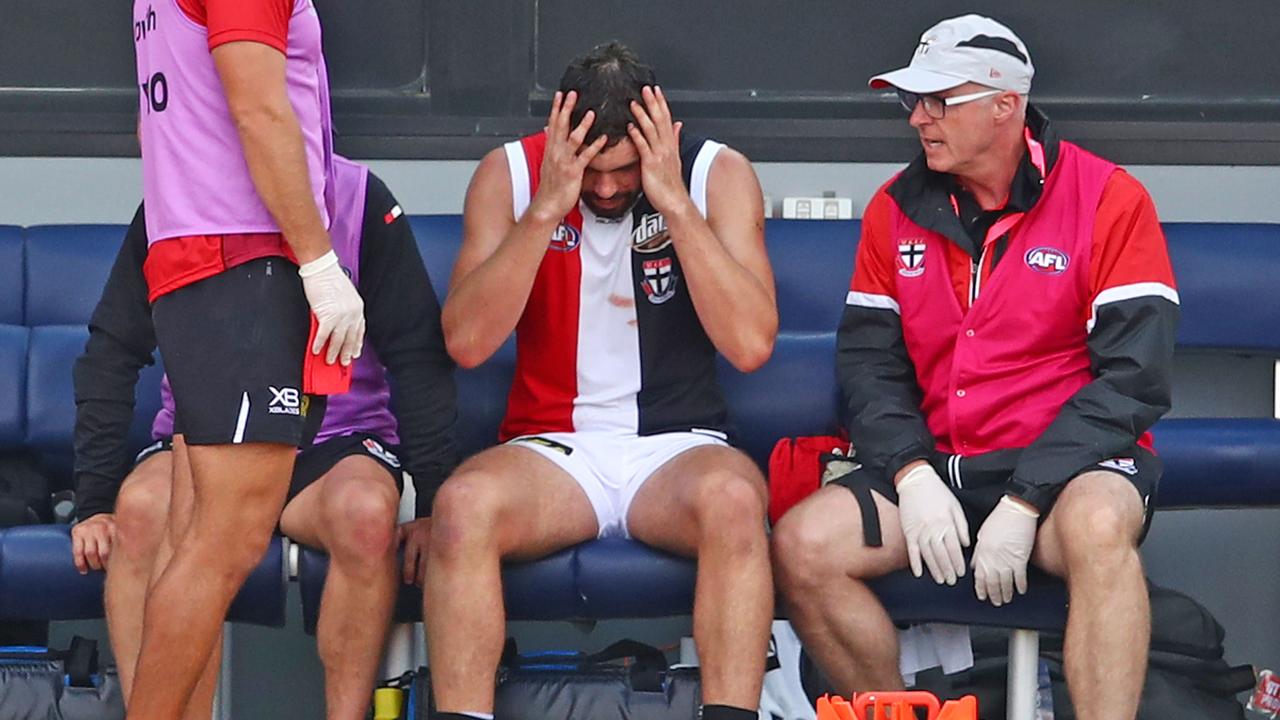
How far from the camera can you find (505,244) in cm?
350

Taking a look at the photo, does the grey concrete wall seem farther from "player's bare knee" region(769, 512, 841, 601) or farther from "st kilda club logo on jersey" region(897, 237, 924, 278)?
"player's bare knee" region(769, 512, 841, 601)

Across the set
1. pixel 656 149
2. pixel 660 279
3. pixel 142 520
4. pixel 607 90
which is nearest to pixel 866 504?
pixel 660 279

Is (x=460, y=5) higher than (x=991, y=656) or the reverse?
higher

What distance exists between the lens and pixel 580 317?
12.1 ft

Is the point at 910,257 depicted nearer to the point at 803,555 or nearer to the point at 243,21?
the point at 803,555

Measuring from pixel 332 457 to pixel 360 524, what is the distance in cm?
27

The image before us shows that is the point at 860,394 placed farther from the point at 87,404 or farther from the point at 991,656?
the point at 87,404

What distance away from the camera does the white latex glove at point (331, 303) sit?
114 inches

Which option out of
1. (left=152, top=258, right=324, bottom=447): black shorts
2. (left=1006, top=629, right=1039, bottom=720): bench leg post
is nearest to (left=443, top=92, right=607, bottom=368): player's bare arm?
(left=152, top=258, right=324, bottom=447): black shorts

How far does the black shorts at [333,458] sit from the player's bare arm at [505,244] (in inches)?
8.5

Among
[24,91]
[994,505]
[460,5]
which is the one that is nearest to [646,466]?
[994,505]

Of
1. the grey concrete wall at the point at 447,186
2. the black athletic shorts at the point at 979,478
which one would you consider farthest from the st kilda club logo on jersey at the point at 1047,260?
the grey concrete wall at the point at 447,186

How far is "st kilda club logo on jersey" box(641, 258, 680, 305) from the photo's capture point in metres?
3.66

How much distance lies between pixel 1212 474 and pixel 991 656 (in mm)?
574
